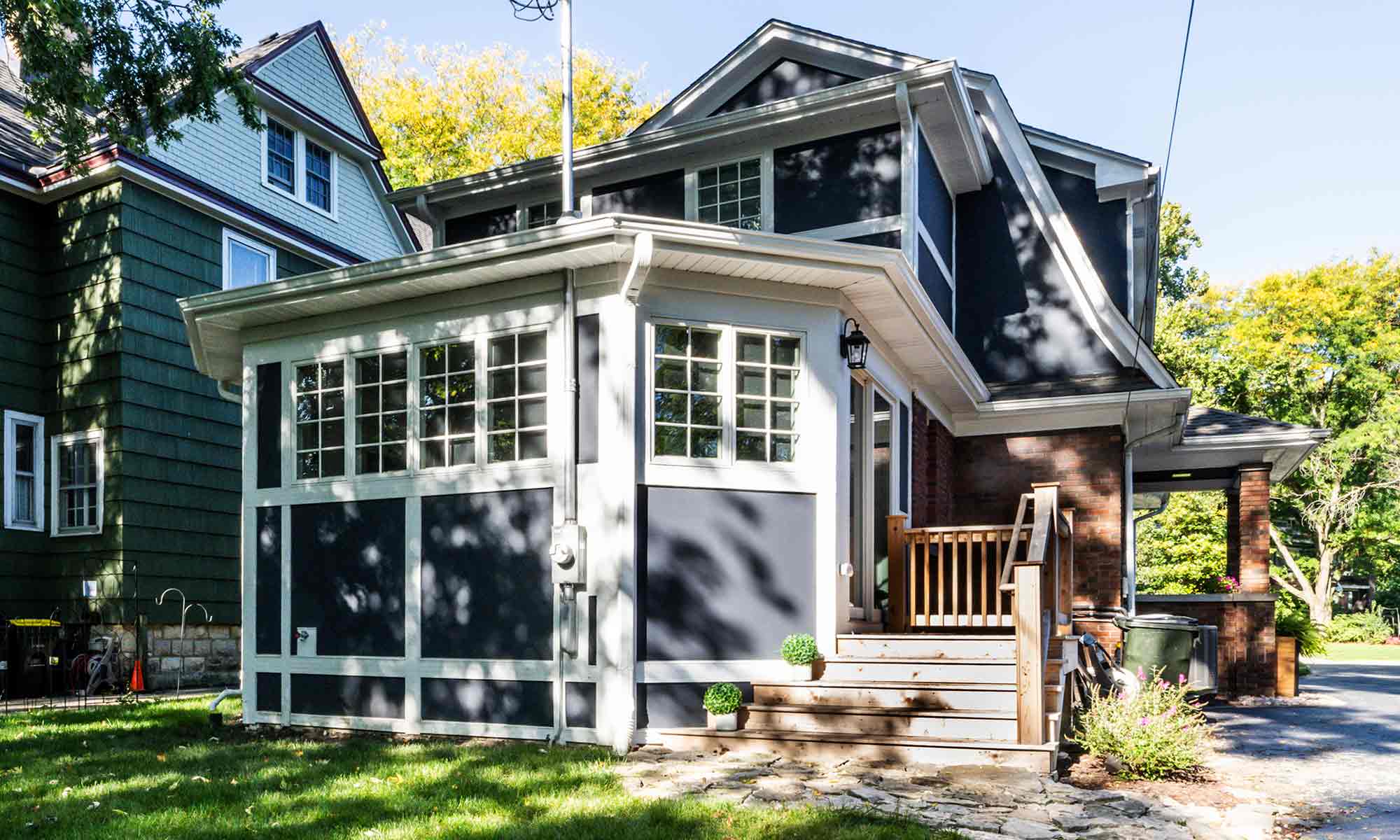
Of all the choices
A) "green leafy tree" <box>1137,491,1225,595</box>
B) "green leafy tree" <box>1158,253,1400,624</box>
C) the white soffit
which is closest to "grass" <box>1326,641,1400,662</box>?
"green leafy tree" <box>1158,253,1400,624</box>

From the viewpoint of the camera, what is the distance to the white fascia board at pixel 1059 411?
11.4 meters

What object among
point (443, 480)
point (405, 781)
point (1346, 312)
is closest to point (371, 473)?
point (443, 480)

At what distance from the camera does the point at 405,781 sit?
5785 mm

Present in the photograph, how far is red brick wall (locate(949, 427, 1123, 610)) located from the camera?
39.1ft

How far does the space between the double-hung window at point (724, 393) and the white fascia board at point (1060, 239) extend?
17.8 feet

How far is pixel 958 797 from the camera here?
545cm

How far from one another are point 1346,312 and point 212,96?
2977 cm

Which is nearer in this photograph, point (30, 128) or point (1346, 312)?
point (30, 128)

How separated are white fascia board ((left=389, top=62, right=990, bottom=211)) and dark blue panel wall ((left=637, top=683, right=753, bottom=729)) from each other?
A: 19.2 feet

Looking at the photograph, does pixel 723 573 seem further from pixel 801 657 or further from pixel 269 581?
pixel 269 581

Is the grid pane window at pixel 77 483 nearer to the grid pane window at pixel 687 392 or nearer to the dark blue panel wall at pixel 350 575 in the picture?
the dark blue panel wall at pixel 350 575

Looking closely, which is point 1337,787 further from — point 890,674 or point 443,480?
point 443,480

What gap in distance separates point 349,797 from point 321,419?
3.81m

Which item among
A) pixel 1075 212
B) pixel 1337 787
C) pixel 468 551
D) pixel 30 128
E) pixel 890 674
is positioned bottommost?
pixel 1337 787
